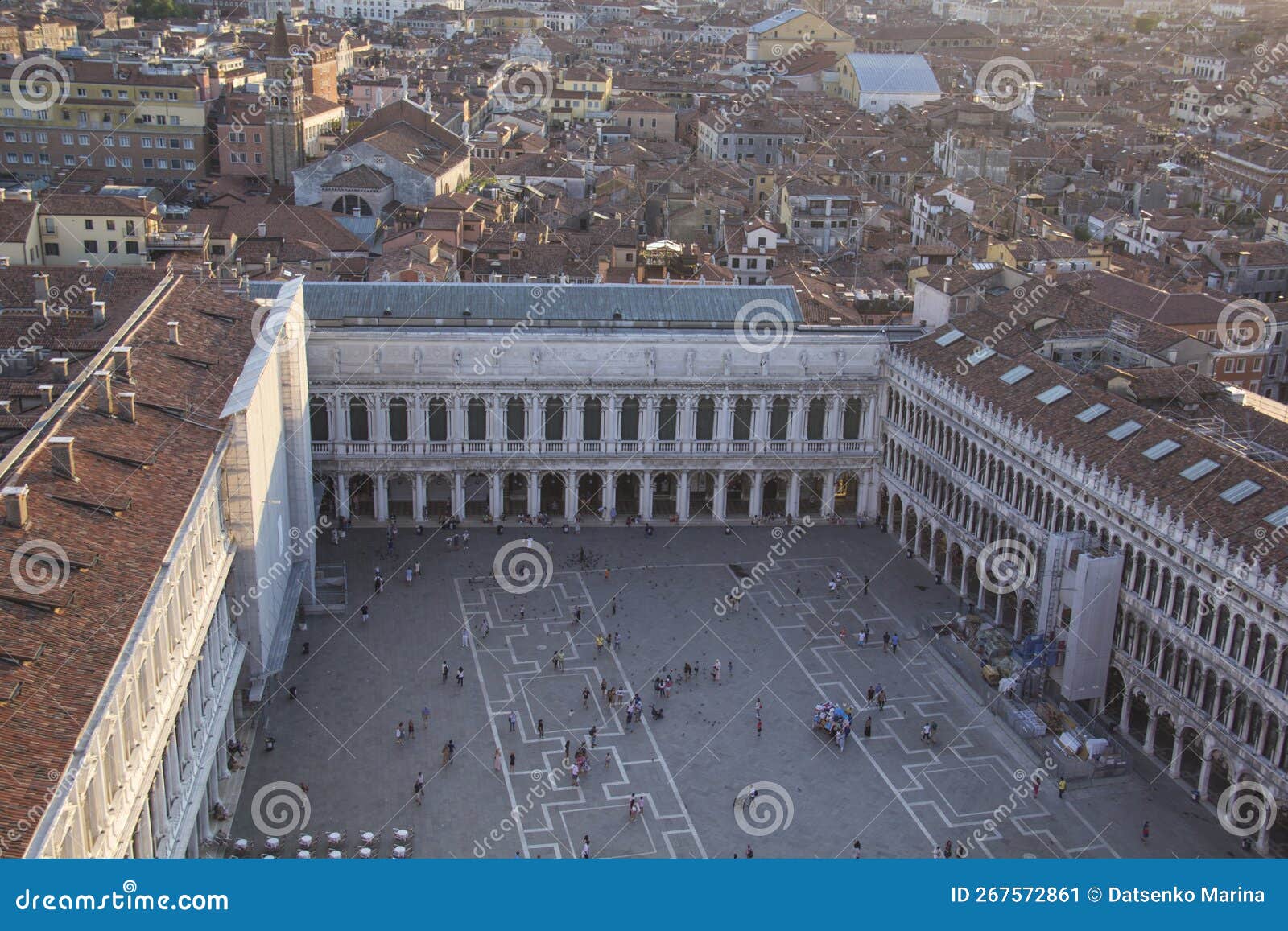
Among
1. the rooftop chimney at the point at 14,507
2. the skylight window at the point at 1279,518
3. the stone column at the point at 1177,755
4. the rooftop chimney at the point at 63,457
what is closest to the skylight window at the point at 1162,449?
the skylight window at the point at 1279,518

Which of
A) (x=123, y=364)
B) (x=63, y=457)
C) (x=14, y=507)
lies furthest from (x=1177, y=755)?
(x=123, y=364)

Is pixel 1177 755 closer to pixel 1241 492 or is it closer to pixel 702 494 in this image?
pixel 1241 492

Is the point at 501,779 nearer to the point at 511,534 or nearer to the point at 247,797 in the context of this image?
the point at 247,797

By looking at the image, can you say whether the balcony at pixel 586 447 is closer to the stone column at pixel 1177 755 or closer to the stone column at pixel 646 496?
the stone column at pixel 646 496

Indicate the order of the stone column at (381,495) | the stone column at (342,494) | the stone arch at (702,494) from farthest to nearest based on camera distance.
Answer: the stone arch at (702,494), the stone column at (381,495), the stone column at (342,494)

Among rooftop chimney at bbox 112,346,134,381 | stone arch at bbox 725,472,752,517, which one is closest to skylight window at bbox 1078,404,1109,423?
stone arch at bbox 725,472,752,517

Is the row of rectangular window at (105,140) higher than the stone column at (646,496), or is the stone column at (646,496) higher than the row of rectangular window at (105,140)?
the row of rectangular window at (105,140)
